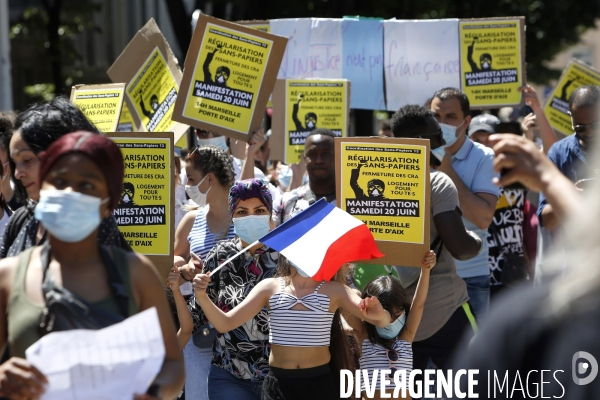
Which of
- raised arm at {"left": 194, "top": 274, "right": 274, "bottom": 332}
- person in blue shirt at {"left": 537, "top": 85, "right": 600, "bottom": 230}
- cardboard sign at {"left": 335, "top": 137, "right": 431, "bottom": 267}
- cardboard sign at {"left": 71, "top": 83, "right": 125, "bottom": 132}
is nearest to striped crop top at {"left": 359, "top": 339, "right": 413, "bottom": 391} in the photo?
cardboard sign at {"left": 335, "top": 137, "right": 431, "bottom": 267}

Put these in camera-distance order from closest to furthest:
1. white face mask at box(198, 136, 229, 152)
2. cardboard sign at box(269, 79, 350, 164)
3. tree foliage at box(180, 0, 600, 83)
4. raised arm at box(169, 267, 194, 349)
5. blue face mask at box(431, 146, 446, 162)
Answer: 1. raised arm at box(169, 267, 194, 349)
2. blue face mask at box(431, 146, 446, 162)
3. cardboard sign at box(269, 79, 350, 164)
4. white face mask at box(198, 136, 229, 152)
5. tree foliage at box(180, 0, 600, 83)

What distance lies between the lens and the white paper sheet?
2.46 meters

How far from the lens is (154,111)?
671cm

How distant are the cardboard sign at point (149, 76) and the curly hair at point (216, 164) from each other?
0.53 meters

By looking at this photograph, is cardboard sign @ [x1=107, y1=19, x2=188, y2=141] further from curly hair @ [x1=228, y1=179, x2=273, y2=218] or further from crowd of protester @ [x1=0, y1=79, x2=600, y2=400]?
curly hair @ [x1=228, y1=179, x2=273, y2=218]

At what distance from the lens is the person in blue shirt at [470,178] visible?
5.73m

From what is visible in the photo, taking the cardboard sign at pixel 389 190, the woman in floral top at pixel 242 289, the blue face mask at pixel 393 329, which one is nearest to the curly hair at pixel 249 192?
the woman in floral top at pixel 242 289

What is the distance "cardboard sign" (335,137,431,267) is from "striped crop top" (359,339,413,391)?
47cm

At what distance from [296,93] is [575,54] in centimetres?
4574

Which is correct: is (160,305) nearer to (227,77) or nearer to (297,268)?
(297,268)

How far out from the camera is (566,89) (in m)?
8.41

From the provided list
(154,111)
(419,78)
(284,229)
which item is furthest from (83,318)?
(419,78)

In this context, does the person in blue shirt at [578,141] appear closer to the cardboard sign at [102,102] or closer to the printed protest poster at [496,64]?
the printed protest poster at [496,64]

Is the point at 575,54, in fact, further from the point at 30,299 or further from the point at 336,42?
the point at 30,299
